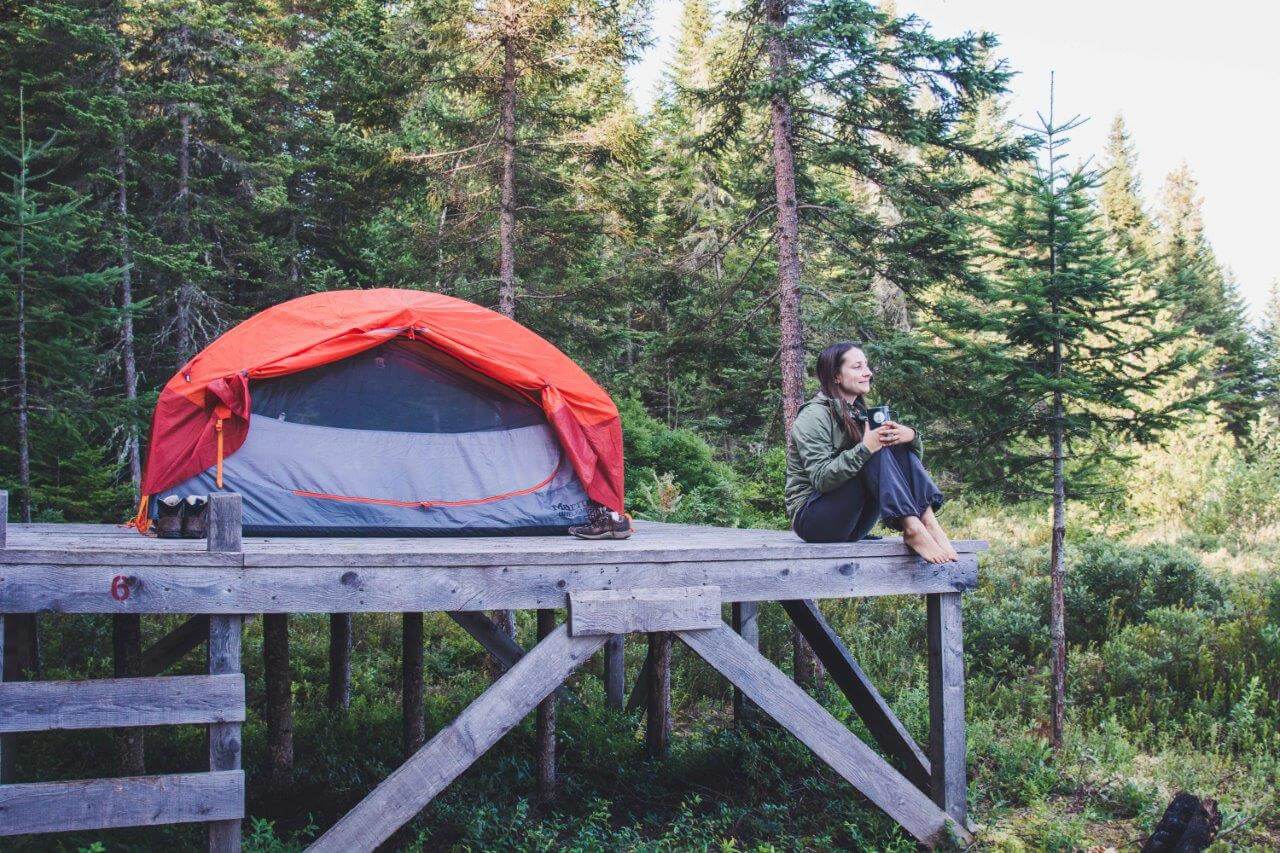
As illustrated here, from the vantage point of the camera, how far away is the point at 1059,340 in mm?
8094

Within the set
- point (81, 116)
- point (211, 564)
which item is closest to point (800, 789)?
point (211, 564)

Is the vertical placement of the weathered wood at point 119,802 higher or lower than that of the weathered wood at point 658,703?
higher

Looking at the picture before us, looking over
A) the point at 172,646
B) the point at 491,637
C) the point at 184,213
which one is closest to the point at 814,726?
the point at 491,637

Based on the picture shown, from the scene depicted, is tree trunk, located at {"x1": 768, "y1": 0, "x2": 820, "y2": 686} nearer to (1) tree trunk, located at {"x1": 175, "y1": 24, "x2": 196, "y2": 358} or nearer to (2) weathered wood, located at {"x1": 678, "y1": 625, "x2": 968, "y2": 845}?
(2) weathered wood, located at {"x1": 678, "y1": 625, "x2": 968, "y2": 845}

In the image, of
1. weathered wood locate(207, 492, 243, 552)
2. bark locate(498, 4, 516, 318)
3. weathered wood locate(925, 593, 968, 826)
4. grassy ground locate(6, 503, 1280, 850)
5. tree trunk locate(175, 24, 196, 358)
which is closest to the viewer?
weathered wood locate(207, 492, 243, 552)

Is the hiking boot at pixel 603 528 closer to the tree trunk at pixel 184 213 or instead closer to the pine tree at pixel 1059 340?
the pine tree at pixel 1059 340

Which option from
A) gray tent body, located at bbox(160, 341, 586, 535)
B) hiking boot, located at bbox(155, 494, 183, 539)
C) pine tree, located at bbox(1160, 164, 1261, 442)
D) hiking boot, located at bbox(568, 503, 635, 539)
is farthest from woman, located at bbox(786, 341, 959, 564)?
pine tree, located at bbox(1160, 164, 1261, 442)

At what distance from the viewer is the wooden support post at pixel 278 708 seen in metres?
6.44

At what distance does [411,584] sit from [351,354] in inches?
105

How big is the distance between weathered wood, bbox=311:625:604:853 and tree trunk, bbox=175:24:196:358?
35.9 ft

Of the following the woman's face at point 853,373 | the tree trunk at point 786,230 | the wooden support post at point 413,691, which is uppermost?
the tree trunk at point 786,230

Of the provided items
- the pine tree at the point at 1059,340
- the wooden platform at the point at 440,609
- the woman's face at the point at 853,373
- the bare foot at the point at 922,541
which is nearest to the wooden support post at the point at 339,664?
the wooden platform at the point at 440,609

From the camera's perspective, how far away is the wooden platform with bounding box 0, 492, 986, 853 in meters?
3.70

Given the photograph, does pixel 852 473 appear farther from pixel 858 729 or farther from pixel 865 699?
pixel 858 729
